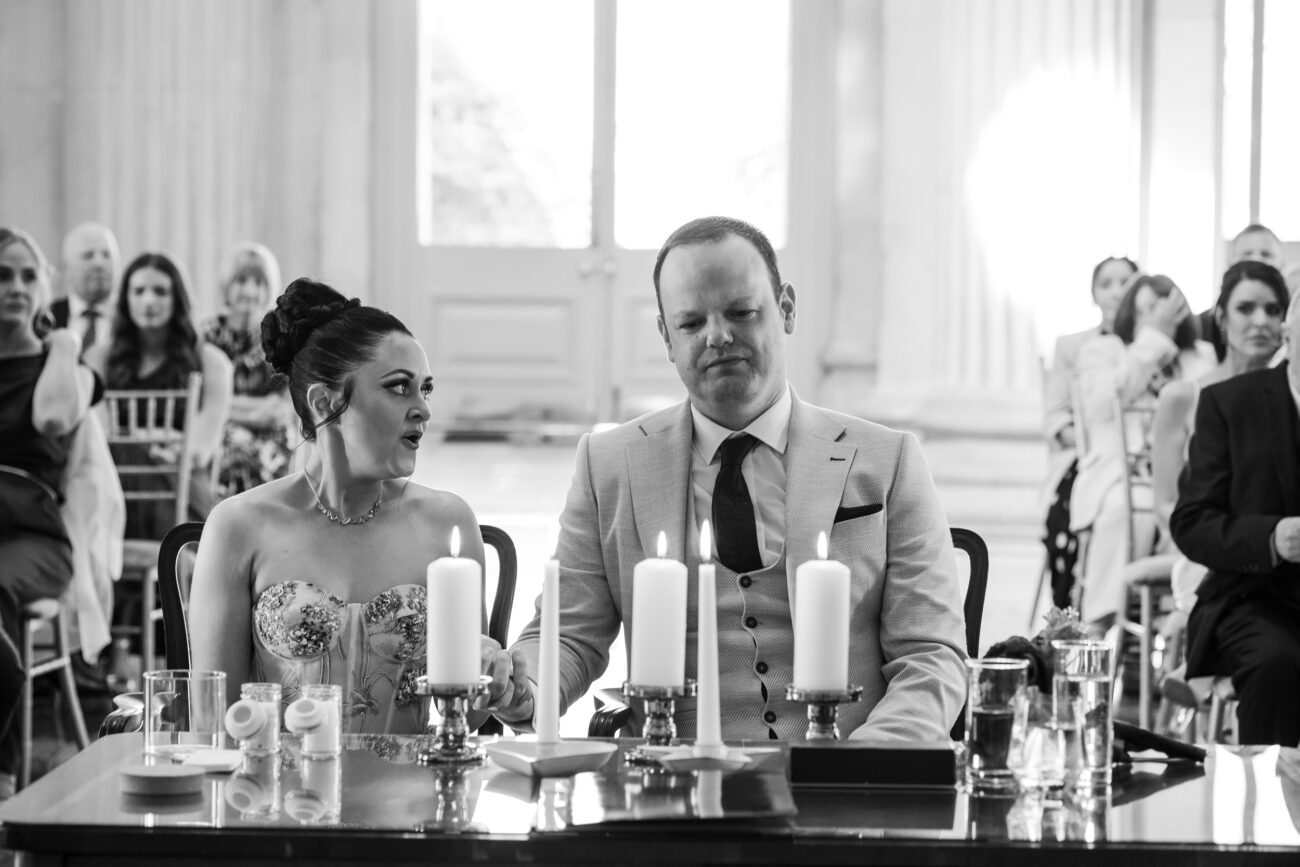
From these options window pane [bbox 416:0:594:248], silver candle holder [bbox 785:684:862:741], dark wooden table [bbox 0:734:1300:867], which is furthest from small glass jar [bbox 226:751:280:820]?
window pane [bbox 416:0:594:248]

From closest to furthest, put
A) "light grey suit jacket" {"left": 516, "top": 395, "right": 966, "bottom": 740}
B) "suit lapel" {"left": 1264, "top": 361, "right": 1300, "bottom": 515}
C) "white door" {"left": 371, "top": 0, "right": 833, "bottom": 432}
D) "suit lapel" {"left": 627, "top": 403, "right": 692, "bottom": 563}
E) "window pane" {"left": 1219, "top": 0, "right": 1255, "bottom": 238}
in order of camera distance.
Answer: "light grey suit jacket" {"left": 516, "top": 395, "right": 966, "bottom": 740} → "suit lapel" {"left": 627, "top": 403, "right": 692, "bottom": 563} → "suit lapel" {"left": 1264, "top": 361, "right": 1300, "bottom": 515} → "window pane" {"left": 1219, "top": 0, "right": 1255, "bottom": 238} → "white door" {"left": 371, "top": 0, "right": 833, "bottom": 432}

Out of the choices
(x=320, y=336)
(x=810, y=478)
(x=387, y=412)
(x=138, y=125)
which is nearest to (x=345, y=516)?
(x=387, y=412)

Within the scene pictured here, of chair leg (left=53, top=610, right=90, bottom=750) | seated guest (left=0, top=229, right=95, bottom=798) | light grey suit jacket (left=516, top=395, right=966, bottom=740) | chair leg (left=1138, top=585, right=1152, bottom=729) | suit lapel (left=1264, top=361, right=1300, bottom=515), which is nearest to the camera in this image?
light grey suit jacket (left=516, top=395, right=966, bottom=740)

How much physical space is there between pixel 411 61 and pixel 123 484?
166 inches

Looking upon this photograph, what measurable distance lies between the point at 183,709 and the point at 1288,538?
8.33ft

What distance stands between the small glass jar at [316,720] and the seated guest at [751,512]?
1.64 feet

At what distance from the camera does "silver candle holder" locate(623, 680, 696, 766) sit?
184 cm

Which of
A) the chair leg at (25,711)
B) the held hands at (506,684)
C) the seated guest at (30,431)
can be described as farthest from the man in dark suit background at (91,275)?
the held hands at (506,684)

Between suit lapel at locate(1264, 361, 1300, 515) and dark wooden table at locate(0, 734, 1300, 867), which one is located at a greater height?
suit lapel at locate(1264, 361, 1300, 515)

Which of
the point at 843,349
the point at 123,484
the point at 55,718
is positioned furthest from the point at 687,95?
the point at 55,718

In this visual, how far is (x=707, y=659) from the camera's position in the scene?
1738mm

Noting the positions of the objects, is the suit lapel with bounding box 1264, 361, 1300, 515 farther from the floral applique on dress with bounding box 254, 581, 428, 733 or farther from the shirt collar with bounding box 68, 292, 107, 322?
the shirt collar with bounding box 68, 292, 107, 322

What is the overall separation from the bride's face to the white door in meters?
6.66

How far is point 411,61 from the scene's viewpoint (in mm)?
9398
